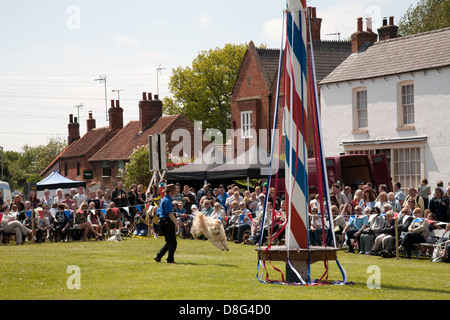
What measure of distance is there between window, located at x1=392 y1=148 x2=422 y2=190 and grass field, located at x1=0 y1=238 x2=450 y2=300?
1185 centimetres

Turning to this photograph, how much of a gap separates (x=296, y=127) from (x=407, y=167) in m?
19.9

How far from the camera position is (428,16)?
52.3m

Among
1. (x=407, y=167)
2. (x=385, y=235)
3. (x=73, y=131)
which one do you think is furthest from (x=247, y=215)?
(x=73, y=131)

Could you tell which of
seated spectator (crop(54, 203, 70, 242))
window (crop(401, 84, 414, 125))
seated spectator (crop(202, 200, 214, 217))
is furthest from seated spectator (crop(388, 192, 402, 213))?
window (crop(401, 84, 414, 125))

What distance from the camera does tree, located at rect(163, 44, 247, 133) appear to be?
6638 cm

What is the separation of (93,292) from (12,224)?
43.8 feet

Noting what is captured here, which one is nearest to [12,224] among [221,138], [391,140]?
[391,140]

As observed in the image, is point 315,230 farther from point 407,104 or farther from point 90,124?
point 90,124

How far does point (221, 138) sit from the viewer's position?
66.9m

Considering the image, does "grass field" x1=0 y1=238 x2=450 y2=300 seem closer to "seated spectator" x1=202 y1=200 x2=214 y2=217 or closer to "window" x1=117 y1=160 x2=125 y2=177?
"seated spectator" x1=202 y1=200 x2=214 y2=217

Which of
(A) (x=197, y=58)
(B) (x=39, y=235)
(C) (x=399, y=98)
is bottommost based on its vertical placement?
(B) (x=39, y=235)

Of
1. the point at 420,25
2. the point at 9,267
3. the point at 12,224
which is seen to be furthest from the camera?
the point at 420,25
